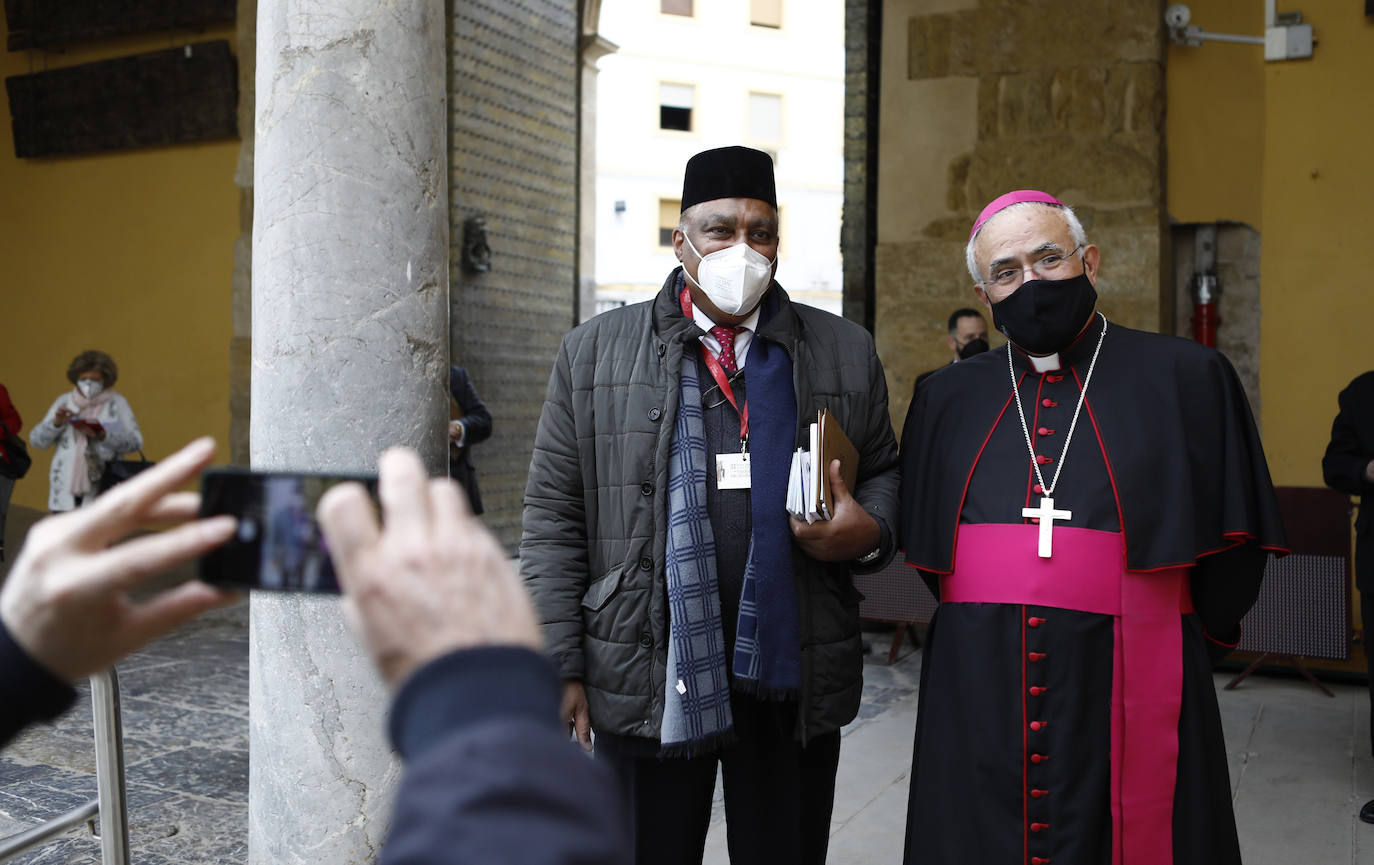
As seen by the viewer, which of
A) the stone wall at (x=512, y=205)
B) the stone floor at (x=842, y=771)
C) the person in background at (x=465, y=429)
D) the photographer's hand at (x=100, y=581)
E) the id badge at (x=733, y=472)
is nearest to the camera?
the photographer's hand at (x=100, y=581)

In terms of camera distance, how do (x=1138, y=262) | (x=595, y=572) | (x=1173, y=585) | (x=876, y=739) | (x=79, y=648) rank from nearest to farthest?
(x=79, y=648), (x=1173, y=585), (x=595, y=572), (x=876, y=739), (x=1138, y=262)

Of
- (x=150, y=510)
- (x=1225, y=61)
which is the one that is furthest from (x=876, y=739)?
(x=150, y=510)

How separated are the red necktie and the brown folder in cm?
24

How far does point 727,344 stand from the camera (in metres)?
2.52

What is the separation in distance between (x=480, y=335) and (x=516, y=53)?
7.66ft

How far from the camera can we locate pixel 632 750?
93.7 inches

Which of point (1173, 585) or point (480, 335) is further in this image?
point (480, 335)

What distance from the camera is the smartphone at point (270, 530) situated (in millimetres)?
913

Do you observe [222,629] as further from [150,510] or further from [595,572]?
[150,510]

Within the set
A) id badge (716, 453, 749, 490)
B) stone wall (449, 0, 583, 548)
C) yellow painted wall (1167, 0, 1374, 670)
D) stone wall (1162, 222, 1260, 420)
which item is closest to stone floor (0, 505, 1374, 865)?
yellow painted wall (1167, 0, 1374, 670)

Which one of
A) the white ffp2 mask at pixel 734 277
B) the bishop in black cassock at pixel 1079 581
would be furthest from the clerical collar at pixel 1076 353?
the white ffp2 mask at pixel 734 277

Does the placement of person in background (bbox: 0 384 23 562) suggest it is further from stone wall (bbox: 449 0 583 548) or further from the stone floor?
stone wall (bbox: 449 0 583 548)

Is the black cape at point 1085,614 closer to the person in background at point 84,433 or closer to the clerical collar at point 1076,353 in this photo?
the clerical collar at point 1076,353

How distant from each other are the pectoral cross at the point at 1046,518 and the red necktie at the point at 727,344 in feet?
2.15
